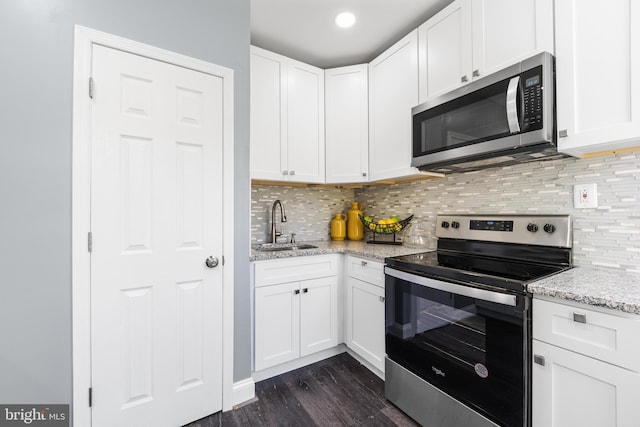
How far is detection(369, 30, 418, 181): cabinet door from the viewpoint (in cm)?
199

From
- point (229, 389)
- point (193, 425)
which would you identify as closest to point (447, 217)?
point (229, 389)

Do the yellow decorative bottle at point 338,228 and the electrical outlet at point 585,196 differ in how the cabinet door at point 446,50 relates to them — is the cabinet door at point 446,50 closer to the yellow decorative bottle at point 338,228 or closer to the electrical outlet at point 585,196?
the electrical outlet at point 585,196

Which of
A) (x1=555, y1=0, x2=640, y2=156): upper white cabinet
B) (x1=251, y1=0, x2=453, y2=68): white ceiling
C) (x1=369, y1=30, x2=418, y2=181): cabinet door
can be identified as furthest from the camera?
(x1=369, y1=30, x2=418, y2=181): cabinet door

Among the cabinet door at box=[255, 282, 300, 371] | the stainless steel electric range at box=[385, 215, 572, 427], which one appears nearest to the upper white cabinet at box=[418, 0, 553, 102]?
the stainless steel electric range at box=[385, 215, 572, 427]

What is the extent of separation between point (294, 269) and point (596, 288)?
156 centimetres

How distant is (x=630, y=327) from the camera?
2.94 ft

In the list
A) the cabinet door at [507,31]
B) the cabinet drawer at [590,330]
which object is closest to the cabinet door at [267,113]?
the cabinet door at [507,31]

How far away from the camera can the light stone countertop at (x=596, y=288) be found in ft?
3.01

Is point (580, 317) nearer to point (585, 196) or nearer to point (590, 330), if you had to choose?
point (590, 330)

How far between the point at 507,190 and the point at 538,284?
811 mm

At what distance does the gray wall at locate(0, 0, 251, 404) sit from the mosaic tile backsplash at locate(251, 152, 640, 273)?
134cm

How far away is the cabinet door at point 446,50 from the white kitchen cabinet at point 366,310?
1226mm

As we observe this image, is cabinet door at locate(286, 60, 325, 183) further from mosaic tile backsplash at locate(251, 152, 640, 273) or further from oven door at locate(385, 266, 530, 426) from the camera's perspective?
oven door at locate(385, 266, 530, 426)

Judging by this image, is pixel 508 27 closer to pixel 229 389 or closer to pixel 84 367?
pixel 229 389
